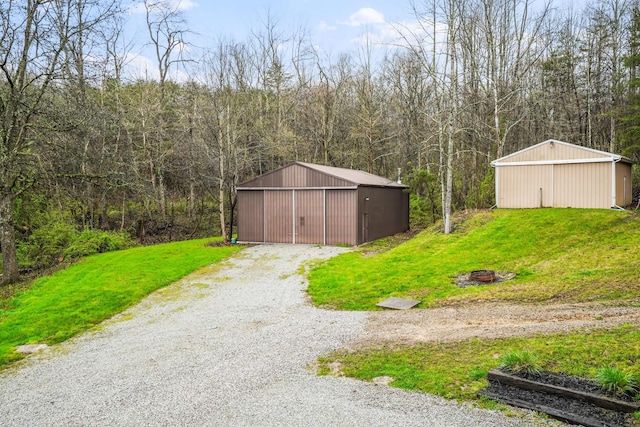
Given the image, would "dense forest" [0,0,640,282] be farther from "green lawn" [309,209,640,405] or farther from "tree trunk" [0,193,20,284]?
"green lawn" [309,209,640,405]

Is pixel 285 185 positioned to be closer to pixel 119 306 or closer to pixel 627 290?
pixel 119 306

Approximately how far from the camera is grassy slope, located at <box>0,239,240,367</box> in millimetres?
8641

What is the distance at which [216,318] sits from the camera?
897 centimetres

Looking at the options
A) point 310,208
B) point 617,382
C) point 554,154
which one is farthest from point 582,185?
point 617,382

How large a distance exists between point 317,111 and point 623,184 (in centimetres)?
1825

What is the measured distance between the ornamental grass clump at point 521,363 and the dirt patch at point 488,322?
131cm

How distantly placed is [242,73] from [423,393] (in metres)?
27.6

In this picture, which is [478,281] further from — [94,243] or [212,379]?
[94,243]

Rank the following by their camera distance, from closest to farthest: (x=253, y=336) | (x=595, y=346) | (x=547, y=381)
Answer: (x=547, y=381)
(x=595, y=346)
(x=253, y=336)

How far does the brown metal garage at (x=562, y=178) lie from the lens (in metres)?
16.9

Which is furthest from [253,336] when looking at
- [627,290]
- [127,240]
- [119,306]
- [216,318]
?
[127,240]

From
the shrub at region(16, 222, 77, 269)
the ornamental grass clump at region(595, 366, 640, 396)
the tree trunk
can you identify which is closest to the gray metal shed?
the shrub at region(16, 222, 77, 269)

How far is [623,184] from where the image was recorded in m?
17.9

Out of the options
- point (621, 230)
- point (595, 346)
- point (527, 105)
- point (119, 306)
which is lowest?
point (119, 306)
